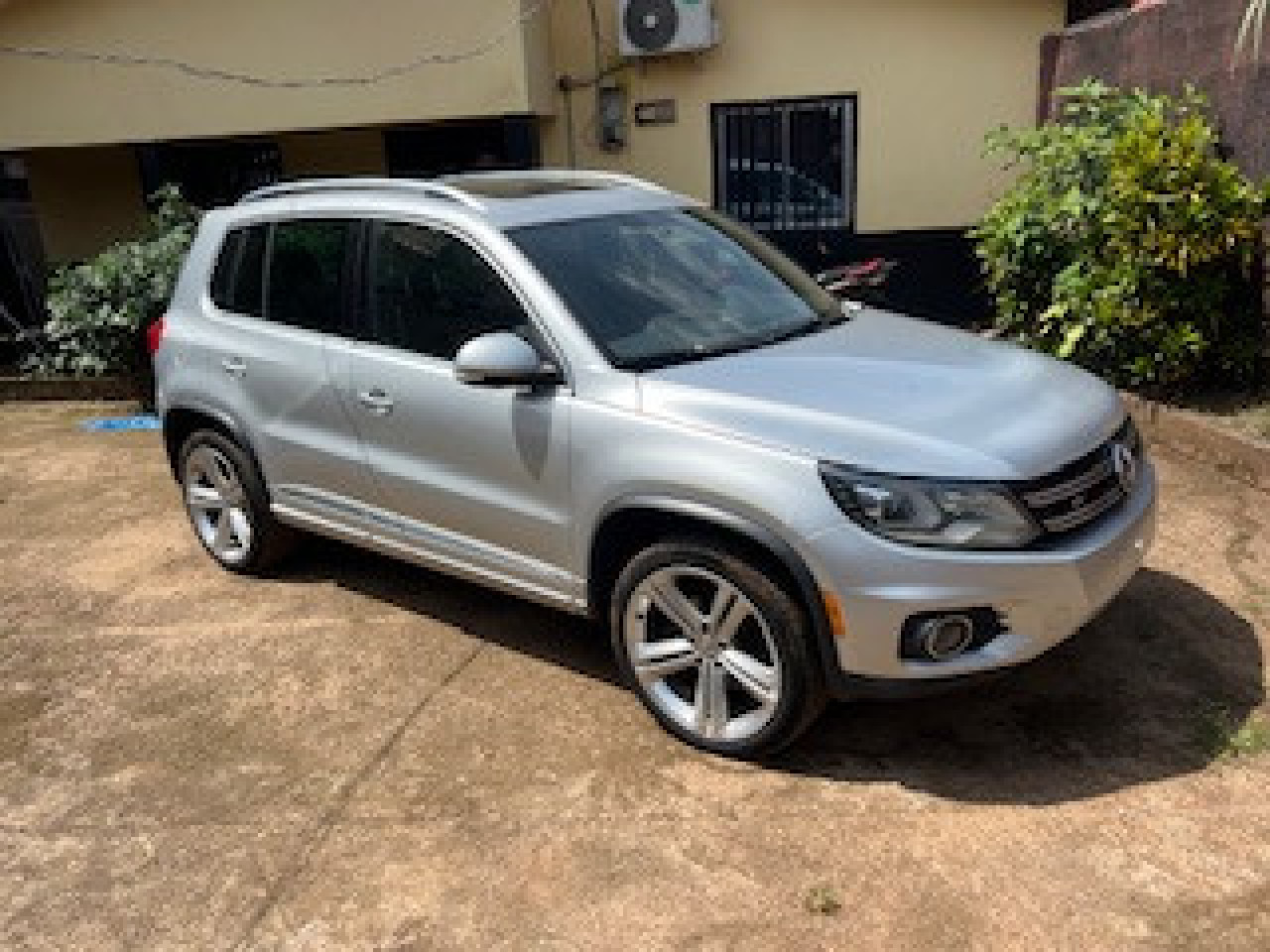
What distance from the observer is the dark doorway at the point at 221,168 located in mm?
11156

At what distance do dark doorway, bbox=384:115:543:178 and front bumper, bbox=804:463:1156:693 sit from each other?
25.6 feet

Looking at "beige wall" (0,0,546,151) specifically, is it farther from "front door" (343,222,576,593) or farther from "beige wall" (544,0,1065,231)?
"front door" (343,222,576,593)

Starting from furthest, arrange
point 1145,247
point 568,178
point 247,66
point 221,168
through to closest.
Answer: point 221,168 < point 247,66 < point 1145,247 < point 568,178

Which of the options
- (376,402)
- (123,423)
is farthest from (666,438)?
(123,423)

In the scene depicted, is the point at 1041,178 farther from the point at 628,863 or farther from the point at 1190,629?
the point at 628,863

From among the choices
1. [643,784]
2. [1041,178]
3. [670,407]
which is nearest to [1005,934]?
[643,784]

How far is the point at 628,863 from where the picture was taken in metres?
3.11

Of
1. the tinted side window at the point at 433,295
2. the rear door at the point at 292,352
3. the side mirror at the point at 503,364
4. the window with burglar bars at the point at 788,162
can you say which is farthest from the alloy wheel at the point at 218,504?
the window with burglar bars at the point at 788,162

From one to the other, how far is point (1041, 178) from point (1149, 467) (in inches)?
150

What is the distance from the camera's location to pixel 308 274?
4.59 meters

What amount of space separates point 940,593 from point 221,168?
403 inches

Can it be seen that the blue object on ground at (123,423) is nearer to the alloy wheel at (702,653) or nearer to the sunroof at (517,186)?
the sunroof at (517,186)

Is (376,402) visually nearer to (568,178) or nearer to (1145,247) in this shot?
(568,178)

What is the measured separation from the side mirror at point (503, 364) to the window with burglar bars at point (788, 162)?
6.85m
